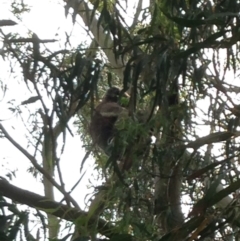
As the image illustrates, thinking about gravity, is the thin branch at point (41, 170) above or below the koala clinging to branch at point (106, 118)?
below

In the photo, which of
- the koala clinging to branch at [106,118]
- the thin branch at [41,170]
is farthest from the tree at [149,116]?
the koala clinging to branch at [106,118]

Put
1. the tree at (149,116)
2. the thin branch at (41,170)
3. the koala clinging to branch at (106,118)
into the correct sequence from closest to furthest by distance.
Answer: the tree at (149,116)
the thin branch at (41,170)
the koala clinging to branch at (106,118)

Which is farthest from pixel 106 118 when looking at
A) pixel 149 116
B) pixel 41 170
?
pixel 149 116

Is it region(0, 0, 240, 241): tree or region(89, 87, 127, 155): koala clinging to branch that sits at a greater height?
region(89, 87, 127, 155): koala clinging to branch

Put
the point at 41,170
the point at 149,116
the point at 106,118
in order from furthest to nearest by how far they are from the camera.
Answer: the point at 106,118 < the point at 41,170 < the point at 149,116

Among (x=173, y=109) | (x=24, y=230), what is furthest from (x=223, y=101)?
(x=24, y=230)

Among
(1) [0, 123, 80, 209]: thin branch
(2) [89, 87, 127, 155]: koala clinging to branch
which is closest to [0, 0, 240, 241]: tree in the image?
(1) [0, 123, 80, 209]: thin branch

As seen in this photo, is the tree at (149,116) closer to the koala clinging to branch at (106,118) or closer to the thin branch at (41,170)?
the thin branch at (41,170)

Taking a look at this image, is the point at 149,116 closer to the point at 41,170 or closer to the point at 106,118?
the point at 41,170

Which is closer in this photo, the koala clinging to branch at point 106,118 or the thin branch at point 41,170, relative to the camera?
the thin branch at point 41,170

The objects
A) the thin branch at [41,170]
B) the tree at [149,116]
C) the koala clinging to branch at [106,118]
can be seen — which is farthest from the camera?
the koala clinging to branch at [106,118]

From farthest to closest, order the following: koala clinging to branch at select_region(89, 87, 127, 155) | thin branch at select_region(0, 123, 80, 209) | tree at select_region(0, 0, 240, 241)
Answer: koala clinging to branch at select_region(89, 87, 127, 155), thin branch at select_region(0, 123, 80, 209), tree at select_region(0, 0, 240, 241)

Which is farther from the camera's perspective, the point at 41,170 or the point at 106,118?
the point at 106,118

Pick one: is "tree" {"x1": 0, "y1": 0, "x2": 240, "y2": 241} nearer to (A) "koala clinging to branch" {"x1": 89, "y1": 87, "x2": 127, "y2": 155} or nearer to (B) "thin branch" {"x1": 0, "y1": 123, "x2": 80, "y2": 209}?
(B) "thin branch" {"x1": 0, "y1": 123, "x2": 80, "y2": 209}
